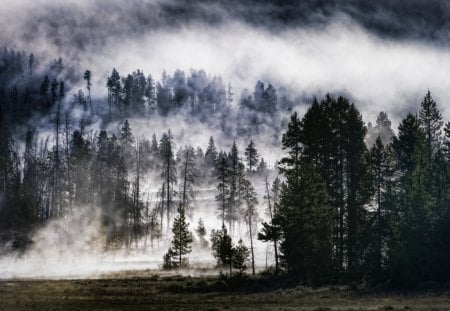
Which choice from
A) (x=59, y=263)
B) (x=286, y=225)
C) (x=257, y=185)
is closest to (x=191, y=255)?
(x=59, y=263)

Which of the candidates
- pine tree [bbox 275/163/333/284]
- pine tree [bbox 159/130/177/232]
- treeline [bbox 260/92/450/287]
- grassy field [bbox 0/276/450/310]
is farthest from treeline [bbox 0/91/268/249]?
grassy field [bbox 0/276/450/310]

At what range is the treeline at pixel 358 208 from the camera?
131 feet

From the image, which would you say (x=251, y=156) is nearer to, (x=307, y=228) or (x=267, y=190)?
(x=267, y=190)

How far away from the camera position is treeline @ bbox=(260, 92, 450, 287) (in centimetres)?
3994

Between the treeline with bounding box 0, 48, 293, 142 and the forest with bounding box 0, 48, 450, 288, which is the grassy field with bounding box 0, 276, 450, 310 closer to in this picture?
the forest with bounding box 0, 48, 450, 288

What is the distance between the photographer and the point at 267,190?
6450cm

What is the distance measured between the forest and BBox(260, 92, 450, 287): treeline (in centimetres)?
12

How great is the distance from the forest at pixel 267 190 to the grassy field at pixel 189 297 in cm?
503

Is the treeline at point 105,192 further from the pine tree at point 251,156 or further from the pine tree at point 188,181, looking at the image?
the pine tree at point 251,156

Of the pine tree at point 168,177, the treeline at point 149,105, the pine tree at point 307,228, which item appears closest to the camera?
the pine tree at point 307,228

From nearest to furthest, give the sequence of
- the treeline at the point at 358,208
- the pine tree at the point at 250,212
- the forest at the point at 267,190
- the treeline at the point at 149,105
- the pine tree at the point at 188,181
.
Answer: the treeline at the point at 358,208
the forest at the point at 267,190
the pine tree at the point at 250,212
the pine tree at the point at 188,181
the treeline at the point at 149,105

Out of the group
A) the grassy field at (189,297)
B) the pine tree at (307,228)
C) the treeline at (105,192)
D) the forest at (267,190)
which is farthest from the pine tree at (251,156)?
the pine tree at (307,228)

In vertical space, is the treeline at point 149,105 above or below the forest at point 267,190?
above

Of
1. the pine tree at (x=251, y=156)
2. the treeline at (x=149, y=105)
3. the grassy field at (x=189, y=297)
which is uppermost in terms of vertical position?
the treeline at (x=149, y=105)
